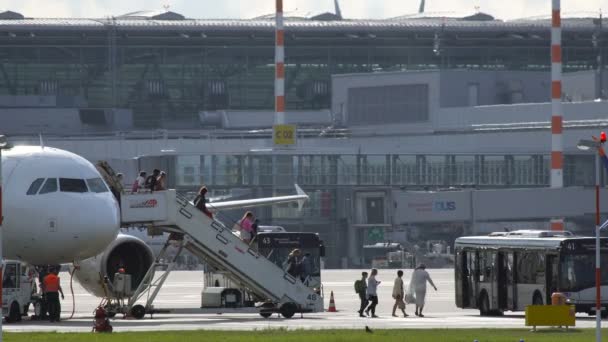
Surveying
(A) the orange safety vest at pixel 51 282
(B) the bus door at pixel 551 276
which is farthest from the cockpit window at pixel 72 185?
(B) the bus door at pixel 551 276

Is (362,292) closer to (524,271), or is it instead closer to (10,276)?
(524,271)

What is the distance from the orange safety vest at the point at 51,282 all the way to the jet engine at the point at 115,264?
3498mm

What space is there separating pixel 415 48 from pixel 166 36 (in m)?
22.8

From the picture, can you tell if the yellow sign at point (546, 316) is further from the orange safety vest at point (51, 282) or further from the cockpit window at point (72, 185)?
the orange safety vest at point (51, 282)

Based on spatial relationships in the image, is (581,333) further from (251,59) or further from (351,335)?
(251,59)

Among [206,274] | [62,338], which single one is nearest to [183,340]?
[62,338]

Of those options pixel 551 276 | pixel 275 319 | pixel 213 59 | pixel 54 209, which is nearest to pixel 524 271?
pixel 551 276

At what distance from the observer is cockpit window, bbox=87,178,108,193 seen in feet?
137

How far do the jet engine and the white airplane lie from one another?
3.82 m

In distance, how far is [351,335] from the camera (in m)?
35.5

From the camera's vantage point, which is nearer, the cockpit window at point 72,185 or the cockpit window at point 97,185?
the cockpit window at point 72,185

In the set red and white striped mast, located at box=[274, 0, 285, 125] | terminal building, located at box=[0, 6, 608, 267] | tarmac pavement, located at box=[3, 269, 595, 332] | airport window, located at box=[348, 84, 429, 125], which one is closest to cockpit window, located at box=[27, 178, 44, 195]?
tarmac pavement, located at box=[3, 269, 595, 332]

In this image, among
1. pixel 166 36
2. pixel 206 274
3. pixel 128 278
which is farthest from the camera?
pixel 166 36

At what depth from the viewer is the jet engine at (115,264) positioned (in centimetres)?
4566
